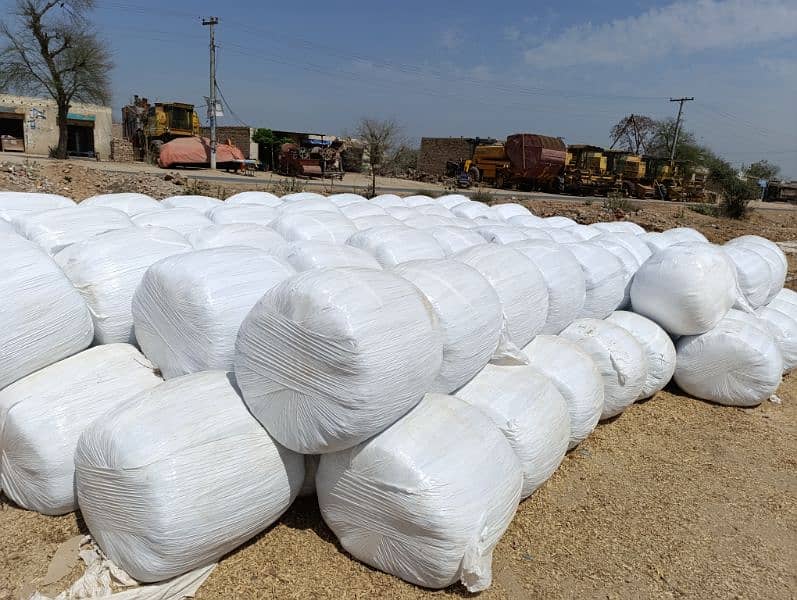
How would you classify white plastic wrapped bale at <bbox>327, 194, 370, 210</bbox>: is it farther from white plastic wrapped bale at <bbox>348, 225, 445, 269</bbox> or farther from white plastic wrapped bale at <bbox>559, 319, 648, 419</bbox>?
white plastic wrapped bale at <bbox>559, 319, 648, 419</bbox>

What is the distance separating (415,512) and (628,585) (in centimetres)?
99

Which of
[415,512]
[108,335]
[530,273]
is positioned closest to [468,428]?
[415,512]

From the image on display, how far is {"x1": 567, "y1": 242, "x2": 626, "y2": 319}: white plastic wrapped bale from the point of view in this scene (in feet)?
12.5

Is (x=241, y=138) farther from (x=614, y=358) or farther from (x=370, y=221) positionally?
(x=614, y=358)

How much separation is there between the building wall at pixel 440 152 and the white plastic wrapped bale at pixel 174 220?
25.5m

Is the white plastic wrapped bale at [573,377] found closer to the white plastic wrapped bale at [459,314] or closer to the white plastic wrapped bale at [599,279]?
the white plastic wrapped bale at [459,314]

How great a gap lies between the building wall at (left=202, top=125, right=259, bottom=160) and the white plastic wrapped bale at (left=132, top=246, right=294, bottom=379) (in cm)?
2632

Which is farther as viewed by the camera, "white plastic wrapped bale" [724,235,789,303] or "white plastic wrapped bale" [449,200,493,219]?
"white plastic wrapped bale" [449,200,493,219]

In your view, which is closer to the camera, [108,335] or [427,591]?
[427,591]

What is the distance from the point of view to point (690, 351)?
403 cm

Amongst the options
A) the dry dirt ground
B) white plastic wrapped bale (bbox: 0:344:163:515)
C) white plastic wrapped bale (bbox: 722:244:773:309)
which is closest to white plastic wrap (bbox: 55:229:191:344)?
white plastic wrapped bale (bbox: 0:344:163:515)

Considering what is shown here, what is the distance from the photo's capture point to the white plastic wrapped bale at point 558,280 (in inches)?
130

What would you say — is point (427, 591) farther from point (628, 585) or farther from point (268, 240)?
point (268, 240)

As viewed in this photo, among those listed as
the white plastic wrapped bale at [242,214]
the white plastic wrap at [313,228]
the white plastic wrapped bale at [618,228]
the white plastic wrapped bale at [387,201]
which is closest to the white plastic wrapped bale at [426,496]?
the white plastic wrap at [313,228]
